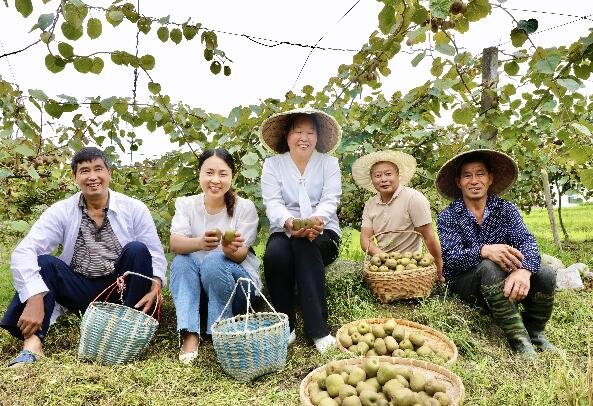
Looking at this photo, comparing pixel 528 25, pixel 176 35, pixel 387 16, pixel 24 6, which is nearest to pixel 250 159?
pixel 176 35

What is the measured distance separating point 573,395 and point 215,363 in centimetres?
207

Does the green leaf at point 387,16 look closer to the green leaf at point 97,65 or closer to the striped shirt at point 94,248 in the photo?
the green leaf at point 97,65

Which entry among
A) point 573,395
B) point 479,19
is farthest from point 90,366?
point 479,19

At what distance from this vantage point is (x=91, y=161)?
348cm

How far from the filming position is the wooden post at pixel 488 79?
13.8 ft

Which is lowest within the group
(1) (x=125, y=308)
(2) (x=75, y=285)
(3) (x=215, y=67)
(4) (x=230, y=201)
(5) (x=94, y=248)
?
(1) (x=125, y=308)

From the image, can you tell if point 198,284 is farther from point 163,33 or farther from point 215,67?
point 163,33

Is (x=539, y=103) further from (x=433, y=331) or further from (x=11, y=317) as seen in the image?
(x=11, y=317)

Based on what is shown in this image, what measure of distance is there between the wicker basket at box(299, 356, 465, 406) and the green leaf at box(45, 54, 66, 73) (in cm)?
186

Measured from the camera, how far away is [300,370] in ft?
9.95

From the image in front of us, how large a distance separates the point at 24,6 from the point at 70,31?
0.28 m

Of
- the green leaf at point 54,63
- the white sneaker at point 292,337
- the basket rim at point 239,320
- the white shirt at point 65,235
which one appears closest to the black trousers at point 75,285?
the white shirt at point 65,235

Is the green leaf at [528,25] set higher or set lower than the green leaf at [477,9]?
lower

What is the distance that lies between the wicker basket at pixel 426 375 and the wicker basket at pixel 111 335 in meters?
1.18
